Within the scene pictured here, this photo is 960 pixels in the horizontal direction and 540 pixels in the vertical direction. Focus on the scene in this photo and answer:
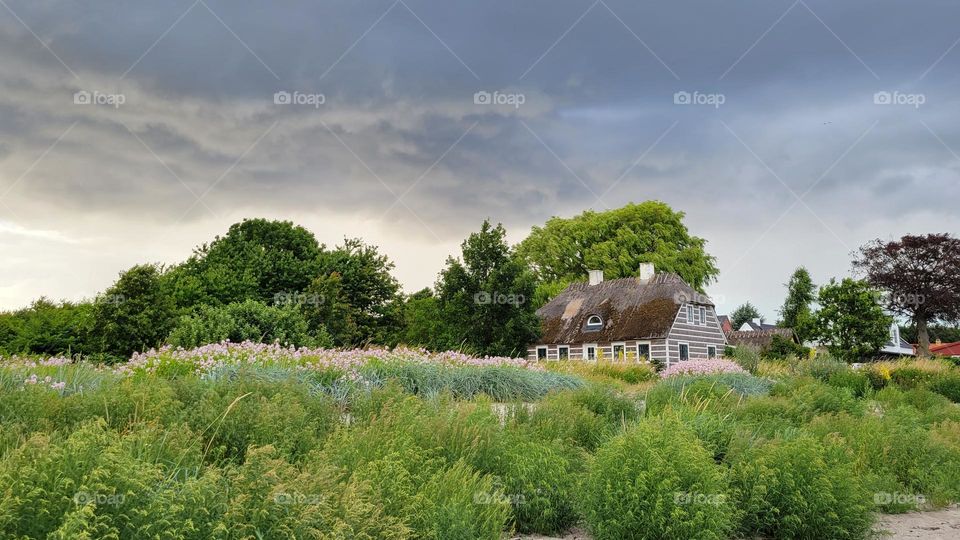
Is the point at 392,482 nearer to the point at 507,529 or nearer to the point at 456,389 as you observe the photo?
the point at 507,529

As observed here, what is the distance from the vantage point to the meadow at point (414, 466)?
3.57m

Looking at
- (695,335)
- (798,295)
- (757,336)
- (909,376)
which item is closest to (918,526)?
(909,376)

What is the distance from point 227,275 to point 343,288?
5472 millimetres

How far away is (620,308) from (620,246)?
9662mm

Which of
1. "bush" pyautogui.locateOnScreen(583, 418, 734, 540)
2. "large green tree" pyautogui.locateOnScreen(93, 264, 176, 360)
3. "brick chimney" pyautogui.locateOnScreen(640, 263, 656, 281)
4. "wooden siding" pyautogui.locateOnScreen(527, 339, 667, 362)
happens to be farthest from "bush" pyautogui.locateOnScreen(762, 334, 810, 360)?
"bush" pyautogui.locateOnScreen(583, 418, 734, 540)

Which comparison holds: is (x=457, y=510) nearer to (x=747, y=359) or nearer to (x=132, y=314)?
(x=747, y=359)

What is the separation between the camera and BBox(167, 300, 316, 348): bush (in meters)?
18.6

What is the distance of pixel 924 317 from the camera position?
49.9m

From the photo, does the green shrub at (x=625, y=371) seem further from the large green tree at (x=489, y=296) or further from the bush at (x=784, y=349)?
the bush at (x=784, y=349)

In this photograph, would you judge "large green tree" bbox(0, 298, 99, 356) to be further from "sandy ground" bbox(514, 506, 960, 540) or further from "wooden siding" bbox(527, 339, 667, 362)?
"sandy ground" bbox(514, 506, 960, 540)

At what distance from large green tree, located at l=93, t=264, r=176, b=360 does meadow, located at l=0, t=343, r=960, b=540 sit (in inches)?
710

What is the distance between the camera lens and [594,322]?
135 feet

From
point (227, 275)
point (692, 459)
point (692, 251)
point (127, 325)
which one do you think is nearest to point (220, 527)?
point (692, 459)

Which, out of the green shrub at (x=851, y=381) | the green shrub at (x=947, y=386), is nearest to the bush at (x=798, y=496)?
the green shrub at (x=851, y=381)
